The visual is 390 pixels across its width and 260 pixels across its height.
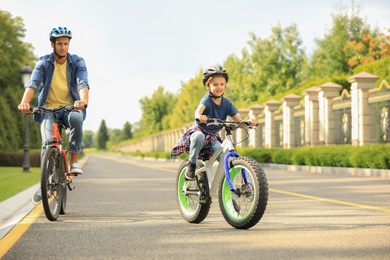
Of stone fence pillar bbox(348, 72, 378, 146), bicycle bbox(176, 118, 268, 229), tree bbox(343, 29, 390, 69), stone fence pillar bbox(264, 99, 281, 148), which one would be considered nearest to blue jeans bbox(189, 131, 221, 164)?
bicycle bbox(176, 118, 268, 229)

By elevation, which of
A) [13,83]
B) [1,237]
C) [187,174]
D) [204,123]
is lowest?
[1,237]

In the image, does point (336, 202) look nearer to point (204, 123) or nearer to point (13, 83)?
point (204, 123)

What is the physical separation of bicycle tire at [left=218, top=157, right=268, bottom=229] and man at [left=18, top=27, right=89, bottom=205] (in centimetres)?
218

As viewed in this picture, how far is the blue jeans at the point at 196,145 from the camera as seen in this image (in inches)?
300

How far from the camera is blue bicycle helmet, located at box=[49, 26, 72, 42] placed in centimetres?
813

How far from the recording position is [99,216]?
8.73m

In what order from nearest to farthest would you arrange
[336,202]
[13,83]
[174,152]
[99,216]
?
[174,152], [99,216], [336,202], [13,83]

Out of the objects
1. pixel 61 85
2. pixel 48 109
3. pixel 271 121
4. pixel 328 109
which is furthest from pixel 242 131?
pixel 48 109

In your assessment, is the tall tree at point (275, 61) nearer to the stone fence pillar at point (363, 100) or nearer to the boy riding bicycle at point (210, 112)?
the stone fence pillar at point (363, 100)

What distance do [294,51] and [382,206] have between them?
6122 centimetres

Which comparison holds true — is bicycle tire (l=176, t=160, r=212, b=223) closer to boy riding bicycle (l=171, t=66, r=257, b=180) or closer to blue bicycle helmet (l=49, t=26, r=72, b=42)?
boy riding bicycle (l=171, t=66, r=257, b=180)

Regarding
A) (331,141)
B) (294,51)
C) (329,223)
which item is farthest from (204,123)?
(294,51)

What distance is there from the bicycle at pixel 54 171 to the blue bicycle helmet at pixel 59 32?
2.94 feet

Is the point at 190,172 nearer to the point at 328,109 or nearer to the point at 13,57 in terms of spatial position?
the point at 328,109
